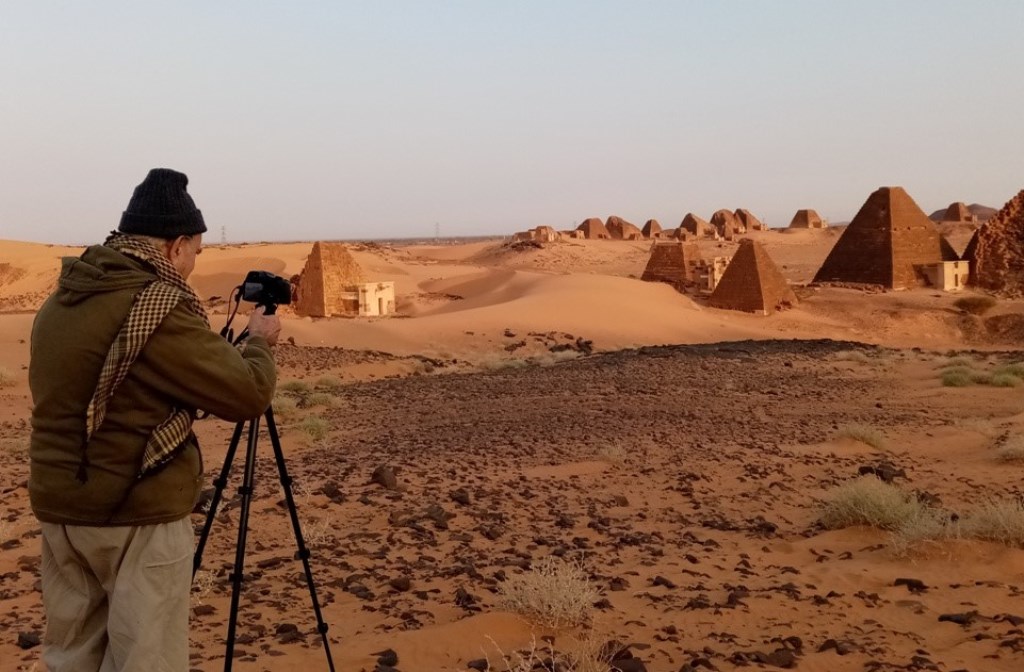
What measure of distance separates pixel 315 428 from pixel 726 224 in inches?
2478

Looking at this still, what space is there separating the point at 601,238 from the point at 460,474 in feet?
213

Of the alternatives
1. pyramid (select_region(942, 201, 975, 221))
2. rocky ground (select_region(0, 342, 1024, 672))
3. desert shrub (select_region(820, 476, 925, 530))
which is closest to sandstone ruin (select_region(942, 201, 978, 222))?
pyramid (select_region(942, 201, 975, 221))

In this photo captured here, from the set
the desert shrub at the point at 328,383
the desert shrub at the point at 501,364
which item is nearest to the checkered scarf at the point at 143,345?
the desert shrub at the point at 328,383

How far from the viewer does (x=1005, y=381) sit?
14438 millimetres

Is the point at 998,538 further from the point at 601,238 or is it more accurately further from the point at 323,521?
the point at 601,238

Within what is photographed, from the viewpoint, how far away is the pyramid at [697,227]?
67938 mm

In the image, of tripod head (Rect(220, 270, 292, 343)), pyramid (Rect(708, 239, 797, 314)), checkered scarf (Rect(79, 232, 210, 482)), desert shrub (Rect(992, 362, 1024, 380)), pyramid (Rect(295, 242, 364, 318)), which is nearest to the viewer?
checkered scarf (Rect(79, 232, 210, 482))

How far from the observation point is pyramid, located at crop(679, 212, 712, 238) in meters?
67.9

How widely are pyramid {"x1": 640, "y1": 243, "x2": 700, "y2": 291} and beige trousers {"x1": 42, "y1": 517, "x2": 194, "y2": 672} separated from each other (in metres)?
37.8

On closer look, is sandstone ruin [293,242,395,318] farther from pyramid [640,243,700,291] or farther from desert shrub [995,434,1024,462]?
desert shrub [995,434,1024,462]

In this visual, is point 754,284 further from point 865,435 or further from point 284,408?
point 284,408

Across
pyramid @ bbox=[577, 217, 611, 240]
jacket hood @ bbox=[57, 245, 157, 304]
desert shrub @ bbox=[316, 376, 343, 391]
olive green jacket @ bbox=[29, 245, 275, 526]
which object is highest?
pyramid @ bbox=[577, 217, 611, 240]

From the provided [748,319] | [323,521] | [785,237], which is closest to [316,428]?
[323,521]

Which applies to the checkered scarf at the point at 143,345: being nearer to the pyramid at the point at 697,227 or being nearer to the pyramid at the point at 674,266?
the pyramid at the point at 674,266
